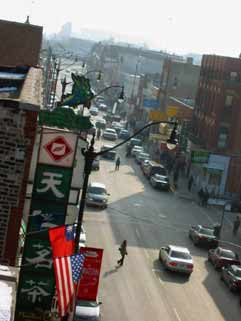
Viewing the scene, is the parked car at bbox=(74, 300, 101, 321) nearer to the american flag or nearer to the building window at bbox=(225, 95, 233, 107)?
the american flag

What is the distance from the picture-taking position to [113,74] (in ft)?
550

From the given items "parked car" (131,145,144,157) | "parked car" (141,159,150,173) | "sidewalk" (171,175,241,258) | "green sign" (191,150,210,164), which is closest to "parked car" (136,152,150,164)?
"parked car" (131,145,144,157)

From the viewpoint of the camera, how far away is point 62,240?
16734 millimetres

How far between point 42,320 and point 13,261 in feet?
9.59

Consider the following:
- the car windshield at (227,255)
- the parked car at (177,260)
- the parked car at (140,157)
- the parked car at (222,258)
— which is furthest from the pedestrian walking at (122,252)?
the parked car at (140,157)

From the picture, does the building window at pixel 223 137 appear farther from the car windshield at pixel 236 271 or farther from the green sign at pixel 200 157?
the car windshield at pixel 236 271

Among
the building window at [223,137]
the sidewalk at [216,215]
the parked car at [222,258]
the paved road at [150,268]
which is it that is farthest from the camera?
the building window at [223,137]

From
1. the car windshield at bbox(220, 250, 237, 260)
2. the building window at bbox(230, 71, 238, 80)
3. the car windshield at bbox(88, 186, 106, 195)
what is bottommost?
the car windshield at bbox(88, 186, 106, 195)

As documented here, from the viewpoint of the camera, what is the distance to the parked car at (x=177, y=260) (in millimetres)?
35562

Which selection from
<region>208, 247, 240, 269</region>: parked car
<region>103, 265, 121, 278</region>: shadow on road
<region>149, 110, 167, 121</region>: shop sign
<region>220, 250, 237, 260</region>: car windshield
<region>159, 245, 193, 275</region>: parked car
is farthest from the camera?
<region>149, 110, 167, 121</region>: shop sign

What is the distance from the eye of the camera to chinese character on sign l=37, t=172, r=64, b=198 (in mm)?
17688

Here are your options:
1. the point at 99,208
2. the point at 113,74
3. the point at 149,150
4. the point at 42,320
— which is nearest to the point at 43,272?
the point at 42,320

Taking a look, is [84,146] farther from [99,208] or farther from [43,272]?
[99,208]

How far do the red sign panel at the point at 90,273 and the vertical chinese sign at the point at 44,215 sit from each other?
12.5 feet
